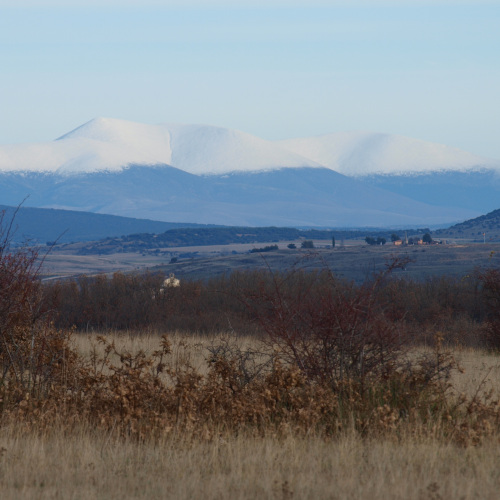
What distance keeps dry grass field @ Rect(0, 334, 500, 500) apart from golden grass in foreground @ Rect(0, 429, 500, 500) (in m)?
0.01

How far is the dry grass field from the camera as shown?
6.18 meters

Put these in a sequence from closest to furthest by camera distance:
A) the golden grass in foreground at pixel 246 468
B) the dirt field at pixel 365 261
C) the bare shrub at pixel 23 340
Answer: the golden grass in foreground at pixel 246 468
the bare shrub at pixel 23 340
the dirt field at pixel 365 261

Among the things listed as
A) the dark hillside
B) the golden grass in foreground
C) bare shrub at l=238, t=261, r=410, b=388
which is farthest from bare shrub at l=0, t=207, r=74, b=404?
the dark hillside

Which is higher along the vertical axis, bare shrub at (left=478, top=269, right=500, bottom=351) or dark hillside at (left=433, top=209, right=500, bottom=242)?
dark hillside at (left=433, top=209, right=500, bottom=242)

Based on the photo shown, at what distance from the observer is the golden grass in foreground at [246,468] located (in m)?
6.16

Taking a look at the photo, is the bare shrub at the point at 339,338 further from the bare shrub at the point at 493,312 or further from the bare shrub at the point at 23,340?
the bare shrub at the point at 493,312

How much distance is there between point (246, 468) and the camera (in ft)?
22.2

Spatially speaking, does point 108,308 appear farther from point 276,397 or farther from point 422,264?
point 422,264

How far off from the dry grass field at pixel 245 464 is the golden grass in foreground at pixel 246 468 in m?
0.01

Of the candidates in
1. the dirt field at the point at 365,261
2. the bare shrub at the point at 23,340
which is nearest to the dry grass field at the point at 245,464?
the bare shrub at the point at 23,340

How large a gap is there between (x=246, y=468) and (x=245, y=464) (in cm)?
14

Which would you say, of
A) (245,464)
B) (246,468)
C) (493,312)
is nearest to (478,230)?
(493,312)

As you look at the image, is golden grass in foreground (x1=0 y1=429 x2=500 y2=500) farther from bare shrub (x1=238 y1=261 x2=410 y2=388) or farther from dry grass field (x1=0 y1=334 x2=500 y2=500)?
bare shrub (x1=238 y1=261 x2=410 y2=388)

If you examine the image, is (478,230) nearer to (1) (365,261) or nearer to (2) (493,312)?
(1) (365,261)
